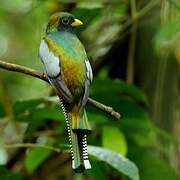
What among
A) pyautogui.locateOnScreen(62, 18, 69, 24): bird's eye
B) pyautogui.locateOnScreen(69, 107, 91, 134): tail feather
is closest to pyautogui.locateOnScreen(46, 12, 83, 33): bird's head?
pyautogui.locateOnScreen(62, 18, 69, 24): bird's eye

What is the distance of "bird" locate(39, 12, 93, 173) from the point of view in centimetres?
130

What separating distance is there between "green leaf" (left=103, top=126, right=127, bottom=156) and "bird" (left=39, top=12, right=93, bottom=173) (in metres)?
1.00

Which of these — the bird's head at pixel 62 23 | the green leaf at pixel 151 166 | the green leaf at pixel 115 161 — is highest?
the bird's head at pixel 62 23

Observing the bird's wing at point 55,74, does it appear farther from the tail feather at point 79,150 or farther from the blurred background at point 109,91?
the blurred background at point 109,91

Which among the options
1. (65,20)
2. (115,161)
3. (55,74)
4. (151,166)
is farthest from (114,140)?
(55,74)

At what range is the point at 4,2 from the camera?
126 inches

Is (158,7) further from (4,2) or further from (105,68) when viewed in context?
(4,2)

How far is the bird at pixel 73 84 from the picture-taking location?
1.30 meters

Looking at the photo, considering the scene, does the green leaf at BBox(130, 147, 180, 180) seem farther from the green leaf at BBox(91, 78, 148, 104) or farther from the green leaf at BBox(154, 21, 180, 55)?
the green leaf at BBox(154, 21, 180, 55)

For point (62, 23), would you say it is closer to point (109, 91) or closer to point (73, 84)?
point (73, 84)

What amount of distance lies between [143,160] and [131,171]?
1.91 ft

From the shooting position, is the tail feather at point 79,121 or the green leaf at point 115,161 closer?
the tail feather at point 79,121

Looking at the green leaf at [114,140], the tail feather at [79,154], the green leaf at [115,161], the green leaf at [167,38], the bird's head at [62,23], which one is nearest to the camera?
the tail feather at [79,154]

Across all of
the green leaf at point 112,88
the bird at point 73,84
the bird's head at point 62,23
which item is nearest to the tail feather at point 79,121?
the bird at point 73,84
